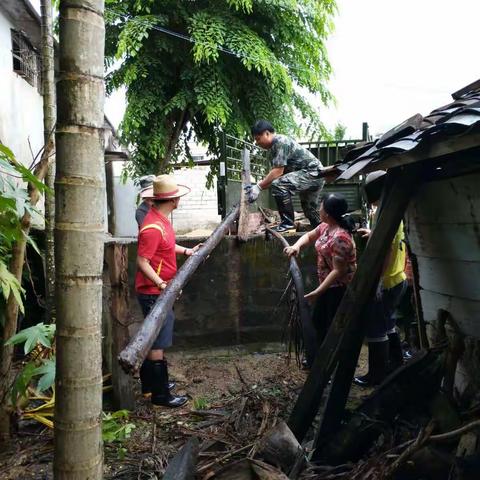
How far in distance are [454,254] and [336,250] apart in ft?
3.79

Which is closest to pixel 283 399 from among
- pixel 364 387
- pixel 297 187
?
pixel 364 387

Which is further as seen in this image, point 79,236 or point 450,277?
point 450,277

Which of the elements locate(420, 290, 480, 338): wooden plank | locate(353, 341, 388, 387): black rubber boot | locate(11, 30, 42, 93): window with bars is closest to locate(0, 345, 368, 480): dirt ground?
locate(353, 341, 388, 387): black rubber boot

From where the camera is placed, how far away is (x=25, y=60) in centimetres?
922

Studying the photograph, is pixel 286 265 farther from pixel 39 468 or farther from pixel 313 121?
pixel 313 121

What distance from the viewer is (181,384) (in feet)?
16.0

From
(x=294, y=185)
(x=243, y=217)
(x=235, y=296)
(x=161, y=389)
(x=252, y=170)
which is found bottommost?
(x=161, y=389)

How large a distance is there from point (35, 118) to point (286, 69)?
19.2 feet

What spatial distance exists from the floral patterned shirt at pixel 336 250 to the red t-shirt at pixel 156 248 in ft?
4.76

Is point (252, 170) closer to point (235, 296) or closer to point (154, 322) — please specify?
point (235, 296)

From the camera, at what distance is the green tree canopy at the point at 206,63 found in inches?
394

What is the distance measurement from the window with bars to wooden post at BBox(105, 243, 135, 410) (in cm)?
663

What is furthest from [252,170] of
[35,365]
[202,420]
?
[35,365]

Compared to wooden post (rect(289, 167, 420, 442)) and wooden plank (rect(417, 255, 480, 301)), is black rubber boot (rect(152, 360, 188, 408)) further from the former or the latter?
wooden plank (rect(417, 255, 480, 301))
